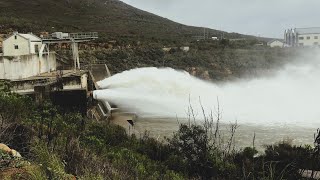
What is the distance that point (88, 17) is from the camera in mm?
101125

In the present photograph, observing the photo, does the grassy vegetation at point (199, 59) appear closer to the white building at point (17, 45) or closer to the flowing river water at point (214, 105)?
the flowing river water at point (214, 105)

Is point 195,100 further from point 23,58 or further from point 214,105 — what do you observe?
point 23,58

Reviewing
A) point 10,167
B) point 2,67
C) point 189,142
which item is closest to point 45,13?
point 2,67

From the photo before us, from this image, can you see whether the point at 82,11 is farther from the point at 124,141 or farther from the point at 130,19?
the point at 124,141

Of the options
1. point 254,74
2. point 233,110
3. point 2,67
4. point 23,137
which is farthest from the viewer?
point 254,74

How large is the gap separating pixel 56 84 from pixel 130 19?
83116mm

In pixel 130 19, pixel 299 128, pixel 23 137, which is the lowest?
pixel 299 128

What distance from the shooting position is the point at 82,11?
106062mm

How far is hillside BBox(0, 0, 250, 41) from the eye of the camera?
83.5 metres

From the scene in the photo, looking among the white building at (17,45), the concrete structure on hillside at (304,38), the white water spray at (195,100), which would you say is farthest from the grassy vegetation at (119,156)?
the concrete structure on hillside at (304,38)

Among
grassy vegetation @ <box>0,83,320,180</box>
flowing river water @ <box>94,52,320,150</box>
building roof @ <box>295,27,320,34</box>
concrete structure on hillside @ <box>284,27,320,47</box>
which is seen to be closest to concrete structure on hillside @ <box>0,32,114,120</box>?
flowing river water @ <box>94,52,320,150</box>

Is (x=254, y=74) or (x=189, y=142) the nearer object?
(x=189, y=142)

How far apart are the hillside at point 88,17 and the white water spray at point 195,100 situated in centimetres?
3521

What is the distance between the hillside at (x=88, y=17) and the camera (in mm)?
83500
